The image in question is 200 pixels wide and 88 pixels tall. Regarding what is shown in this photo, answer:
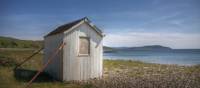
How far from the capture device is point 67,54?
49.8ft

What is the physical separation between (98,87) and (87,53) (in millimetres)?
3649

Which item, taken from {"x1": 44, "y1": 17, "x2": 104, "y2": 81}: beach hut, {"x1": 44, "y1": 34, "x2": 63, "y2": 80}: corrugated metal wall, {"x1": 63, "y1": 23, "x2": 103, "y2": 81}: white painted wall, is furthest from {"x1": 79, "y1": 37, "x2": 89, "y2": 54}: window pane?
{"x1": 44, "y1": 34, "x2": 63, "y2": 80}: corrugated metal wall

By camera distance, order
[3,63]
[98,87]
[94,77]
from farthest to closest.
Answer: [3,63], [94,77], [98,87]

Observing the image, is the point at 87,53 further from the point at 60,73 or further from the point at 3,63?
the point at 3,63

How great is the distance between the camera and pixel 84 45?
1591 centimetres

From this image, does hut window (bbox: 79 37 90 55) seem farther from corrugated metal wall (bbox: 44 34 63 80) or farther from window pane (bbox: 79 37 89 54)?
corrugated metal wall (bbox: 44 34 63 80)

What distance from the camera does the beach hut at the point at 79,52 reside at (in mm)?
15188

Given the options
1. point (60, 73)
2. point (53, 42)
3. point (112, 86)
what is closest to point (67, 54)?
point (60, 73)

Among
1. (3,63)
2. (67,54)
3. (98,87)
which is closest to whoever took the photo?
(98,87)

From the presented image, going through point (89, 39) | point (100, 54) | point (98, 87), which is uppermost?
point (89, 39)

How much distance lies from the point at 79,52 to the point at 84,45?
2.01ft

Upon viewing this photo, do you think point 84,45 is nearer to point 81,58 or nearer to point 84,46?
point 84,46

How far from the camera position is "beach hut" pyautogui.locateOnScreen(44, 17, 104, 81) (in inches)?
598

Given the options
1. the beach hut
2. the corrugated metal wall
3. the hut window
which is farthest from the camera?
the hut window
